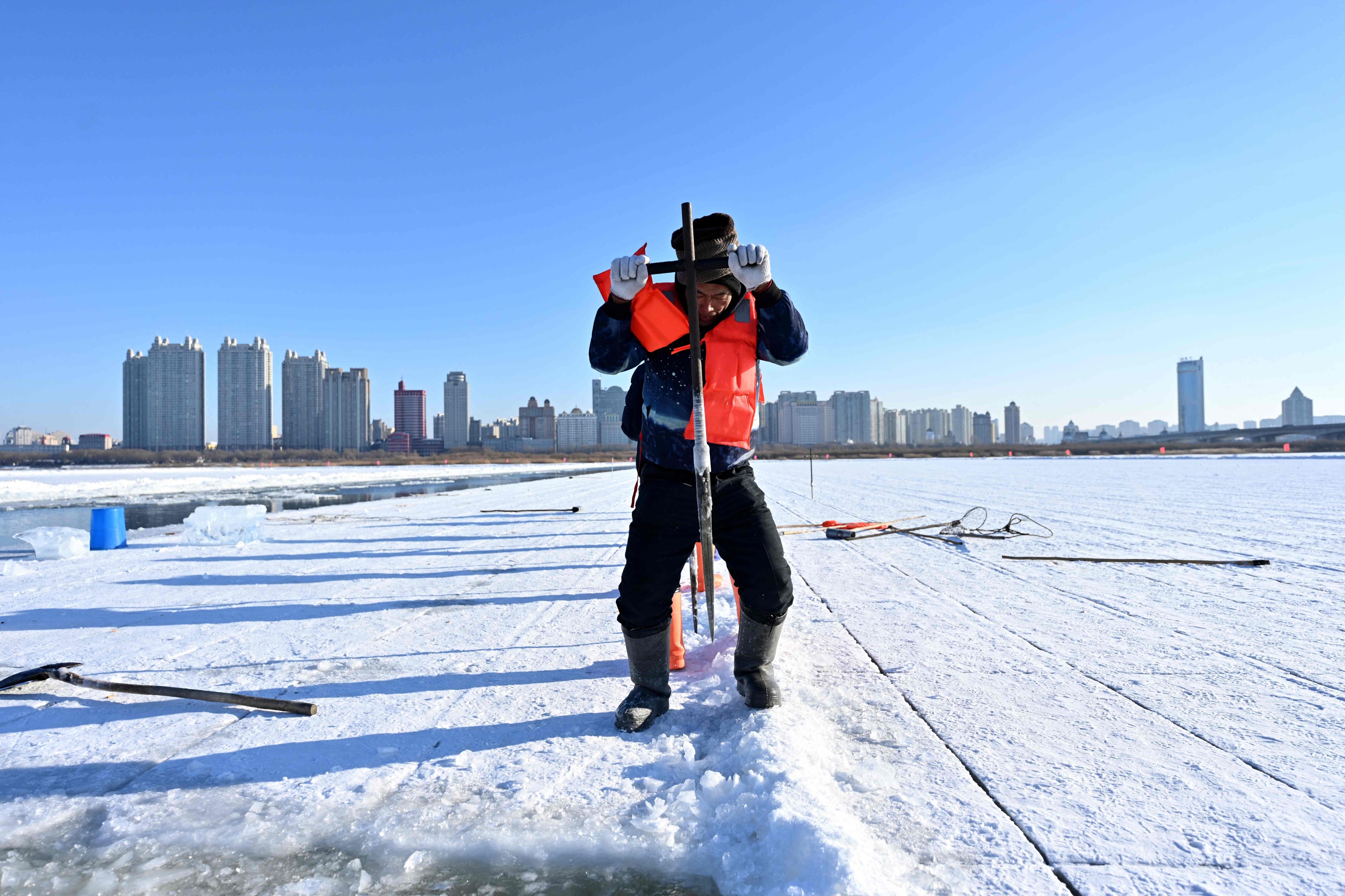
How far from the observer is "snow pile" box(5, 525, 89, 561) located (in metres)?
6.88

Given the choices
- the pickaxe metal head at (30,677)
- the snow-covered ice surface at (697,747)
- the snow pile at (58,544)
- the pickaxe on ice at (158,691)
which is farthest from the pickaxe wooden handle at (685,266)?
the snow pile at (58,544)

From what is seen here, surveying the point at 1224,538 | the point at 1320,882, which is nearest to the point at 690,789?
the point at 1320,882

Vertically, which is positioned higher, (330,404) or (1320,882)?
(330,404)

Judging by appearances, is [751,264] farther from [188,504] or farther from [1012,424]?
[1012,424]

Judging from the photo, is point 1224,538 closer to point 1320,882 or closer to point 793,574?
point 793,574

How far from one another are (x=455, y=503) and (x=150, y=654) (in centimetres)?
1124

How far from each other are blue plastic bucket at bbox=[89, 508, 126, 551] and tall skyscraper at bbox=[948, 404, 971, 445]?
19054 cm

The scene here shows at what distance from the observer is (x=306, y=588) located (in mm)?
5277

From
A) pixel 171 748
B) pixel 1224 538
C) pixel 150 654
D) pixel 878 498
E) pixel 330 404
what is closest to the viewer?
pixel 171 748

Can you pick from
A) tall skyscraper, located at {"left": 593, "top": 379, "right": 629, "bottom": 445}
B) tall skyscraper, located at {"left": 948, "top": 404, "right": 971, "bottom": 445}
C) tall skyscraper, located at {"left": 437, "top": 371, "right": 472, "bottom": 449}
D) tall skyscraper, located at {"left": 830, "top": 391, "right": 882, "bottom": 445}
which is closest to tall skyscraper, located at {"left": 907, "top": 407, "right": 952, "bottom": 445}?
tall skyscraper, located at {"left": 948, "top": 404, "right": 971, "bottom": 445}

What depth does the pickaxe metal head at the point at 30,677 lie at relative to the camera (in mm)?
2797

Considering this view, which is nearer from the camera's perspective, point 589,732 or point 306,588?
point 589,732

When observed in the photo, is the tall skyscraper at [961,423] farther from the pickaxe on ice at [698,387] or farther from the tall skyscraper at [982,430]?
the pickaxe on ice at [698,387]

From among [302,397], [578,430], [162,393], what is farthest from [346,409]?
[578,430]
